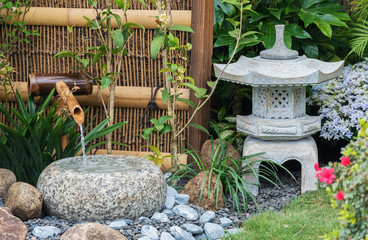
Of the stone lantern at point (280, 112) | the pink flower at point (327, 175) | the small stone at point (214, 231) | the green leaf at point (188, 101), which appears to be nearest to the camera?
the pink flower at point (327, 175)

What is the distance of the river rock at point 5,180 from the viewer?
12.8 ft

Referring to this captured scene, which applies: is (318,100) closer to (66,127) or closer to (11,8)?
(66,127)

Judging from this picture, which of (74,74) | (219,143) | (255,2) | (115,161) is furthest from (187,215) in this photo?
(255,2)

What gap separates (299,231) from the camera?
3418mm

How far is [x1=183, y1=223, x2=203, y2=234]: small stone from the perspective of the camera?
3482mm

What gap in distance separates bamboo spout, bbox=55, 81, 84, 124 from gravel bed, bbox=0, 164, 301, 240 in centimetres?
73

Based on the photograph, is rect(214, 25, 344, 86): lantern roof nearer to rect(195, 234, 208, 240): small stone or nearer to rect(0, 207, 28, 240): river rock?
rect(195, 234, 208, 240): small stone

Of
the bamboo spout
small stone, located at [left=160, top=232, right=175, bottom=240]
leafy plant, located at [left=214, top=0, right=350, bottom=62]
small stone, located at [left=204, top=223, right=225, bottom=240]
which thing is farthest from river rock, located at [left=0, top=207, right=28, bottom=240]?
leafy plant, located at [left=214, top=0, right=350, bottom=62]

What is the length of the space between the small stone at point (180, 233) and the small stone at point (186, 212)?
23 cm

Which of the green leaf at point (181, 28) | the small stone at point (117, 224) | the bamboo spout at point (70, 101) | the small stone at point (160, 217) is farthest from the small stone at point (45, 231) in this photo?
the green leaf at point (181, 28)

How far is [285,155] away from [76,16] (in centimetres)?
218

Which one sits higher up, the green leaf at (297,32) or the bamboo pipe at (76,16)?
the bamboo pipe at (76,16)

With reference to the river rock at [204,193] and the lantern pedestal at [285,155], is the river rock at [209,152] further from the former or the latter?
the river rock at [204,193]

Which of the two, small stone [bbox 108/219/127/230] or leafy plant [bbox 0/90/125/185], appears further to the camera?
leafy plant [bbox 0/90/125/185]
